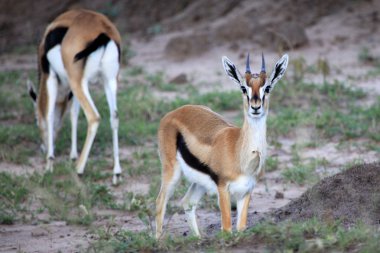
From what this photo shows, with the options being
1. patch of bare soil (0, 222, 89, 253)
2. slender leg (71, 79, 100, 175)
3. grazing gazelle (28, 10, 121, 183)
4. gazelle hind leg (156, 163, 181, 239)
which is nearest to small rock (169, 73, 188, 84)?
grazing gazelle (28, 10, 121, 183)

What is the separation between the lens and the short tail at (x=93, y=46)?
8.56 meters

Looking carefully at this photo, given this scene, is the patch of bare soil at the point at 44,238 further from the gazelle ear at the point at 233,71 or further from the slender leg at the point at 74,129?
the slender leg at the point at 74,129

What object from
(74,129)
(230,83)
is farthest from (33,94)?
(230,83)

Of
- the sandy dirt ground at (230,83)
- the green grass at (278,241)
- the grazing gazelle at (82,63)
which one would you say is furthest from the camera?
the grazing gazelle at (82,63)

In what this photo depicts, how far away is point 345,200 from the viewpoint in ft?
20.4

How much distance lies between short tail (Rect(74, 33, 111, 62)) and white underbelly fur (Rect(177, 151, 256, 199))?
2.75 metres

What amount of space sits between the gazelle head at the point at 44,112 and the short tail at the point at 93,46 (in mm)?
889

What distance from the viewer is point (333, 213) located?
6055 mm

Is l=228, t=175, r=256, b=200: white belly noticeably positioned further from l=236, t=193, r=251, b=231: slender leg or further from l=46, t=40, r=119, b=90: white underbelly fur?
l=46, t=40, r=119, b=90: white underbelly fur

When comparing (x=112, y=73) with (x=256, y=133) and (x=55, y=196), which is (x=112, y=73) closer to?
(x=55, y=196)

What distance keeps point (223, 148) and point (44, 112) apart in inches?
156

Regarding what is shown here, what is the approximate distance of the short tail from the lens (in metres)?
8.56

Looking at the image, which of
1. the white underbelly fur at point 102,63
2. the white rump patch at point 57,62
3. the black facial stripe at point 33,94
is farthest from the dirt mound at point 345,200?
the black facial stripe at point 33,94

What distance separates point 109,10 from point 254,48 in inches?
137
